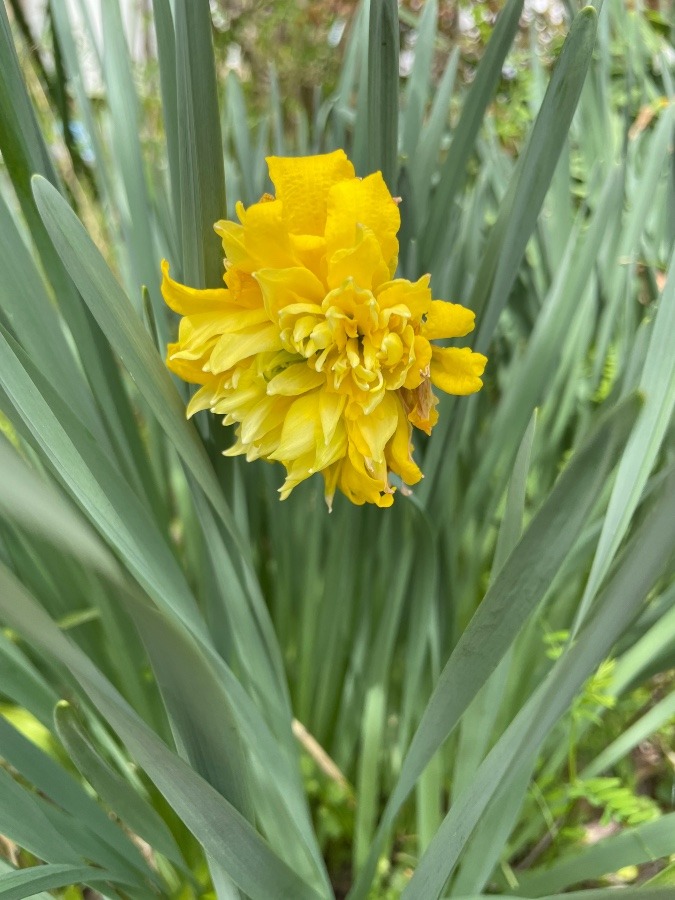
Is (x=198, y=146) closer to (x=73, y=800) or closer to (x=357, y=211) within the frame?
(x=357, y=211)

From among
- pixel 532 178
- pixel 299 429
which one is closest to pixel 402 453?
pixel 299 429

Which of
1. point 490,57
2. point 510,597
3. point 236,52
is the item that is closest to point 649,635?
point 510,597

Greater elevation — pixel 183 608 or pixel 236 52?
pixel 236 52

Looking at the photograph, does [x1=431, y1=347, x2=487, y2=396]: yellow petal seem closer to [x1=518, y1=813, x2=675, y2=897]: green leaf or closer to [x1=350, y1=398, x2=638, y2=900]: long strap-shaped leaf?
[x1=350, y1=398, x2=638, y2=900]: long strap-shaped leaf

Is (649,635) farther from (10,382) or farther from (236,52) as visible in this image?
(236,52)

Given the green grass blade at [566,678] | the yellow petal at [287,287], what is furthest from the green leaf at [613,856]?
the yellow petal at [287,287]

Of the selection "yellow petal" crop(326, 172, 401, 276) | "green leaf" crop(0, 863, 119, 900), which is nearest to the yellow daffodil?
"yellow petal" crop(326, 172, 401, 276)

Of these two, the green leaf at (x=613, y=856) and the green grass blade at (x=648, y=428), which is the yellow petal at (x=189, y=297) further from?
the green leaf at (x=613, y=856)
